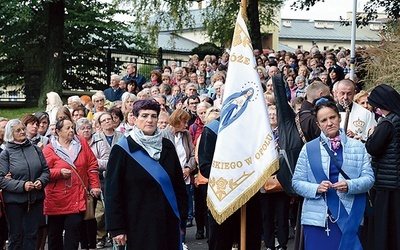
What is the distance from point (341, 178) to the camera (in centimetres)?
783

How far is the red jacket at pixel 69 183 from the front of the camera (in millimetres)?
10328

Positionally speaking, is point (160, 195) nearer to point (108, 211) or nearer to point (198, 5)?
point (108, 211)

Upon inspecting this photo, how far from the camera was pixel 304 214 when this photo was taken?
8031mm

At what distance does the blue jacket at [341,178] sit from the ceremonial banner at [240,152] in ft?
2.68

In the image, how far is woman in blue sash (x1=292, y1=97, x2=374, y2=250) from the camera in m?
7.84

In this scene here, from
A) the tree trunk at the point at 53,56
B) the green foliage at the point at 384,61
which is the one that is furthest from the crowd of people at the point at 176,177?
the tree trunk at the point at 53,56

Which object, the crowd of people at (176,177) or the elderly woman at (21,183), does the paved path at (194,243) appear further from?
the elderly woman at (21,183)

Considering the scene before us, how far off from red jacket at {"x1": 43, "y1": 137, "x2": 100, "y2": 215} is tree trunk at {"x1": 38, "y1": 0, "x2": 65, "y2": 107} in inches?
600

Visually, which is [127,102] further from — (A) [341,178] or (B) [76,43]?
(B) [76,43]

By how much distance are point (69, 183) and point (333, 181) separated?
387 centimetres

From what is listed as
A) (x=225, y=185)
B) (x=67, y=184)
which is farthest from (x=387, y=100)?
(x=67, y=184)

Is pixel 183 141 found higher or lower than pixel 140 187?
higher

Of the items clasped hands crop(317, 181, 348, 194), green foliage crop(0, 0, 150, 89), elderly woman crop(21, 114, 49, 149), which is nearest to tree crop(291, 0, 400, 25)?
green foliage crop(0, 0, 150, 89)

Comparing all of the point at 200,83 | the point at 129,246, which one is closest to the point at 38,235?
the point at 129,246
